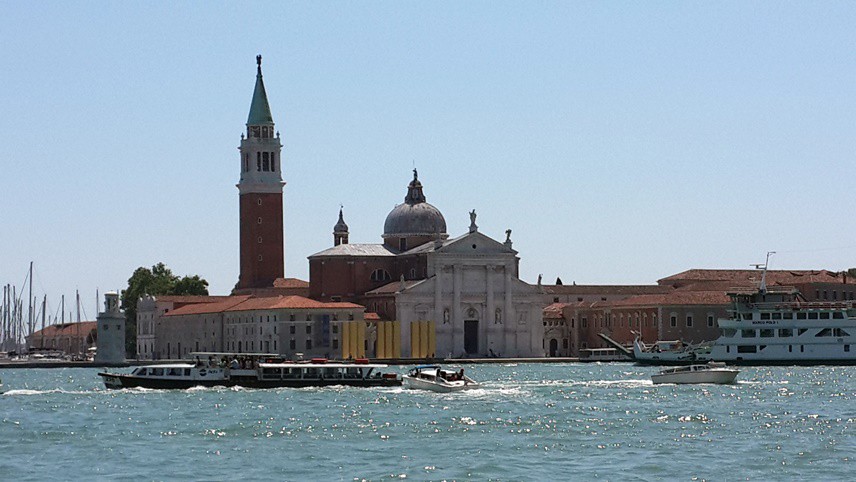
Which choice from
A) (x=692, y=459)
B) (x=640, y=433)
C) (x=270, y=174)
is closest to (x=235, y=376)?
(x=640, y=433)

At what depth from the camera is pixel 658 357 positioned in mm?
109688

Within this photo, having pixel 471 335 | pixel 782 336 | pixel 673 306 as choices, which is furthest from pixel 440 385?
pixel 673 306

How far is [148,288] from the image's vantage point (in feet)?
498

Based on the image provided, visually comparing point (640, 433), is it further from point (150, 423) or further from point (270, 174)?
point (270, 174)

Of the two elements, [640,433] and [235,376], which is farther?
[235,376]

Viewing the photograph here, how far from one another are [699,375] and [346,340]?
155ft

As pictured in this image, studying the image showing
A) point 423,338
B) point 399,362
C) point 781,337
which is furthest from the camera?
point 423,338

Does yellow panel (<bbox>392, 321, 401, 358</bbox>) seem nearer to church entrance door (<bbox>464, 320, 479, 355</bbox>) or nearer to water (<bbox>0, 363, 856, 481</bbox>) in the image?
church entrance door (<bbox>464, 320, 479, 355</bbox>)

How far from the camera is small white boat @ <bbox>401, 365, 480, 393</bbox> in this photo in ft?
248

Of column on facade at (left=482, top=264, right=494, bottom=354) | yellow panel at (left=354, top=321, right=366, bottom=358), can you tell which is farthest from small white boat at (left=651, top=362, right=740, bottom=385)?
column on facade at (left=482, top=264, right=494, bottom=354)

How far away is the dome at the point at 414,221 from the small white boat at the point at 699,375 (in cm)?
5913

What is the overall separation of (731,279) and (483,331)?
75.9ft

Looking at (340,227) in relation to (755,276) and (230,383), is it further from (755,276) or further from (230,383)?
(230,383)

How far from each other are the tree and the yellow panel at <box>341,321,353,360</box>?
28936 mm
